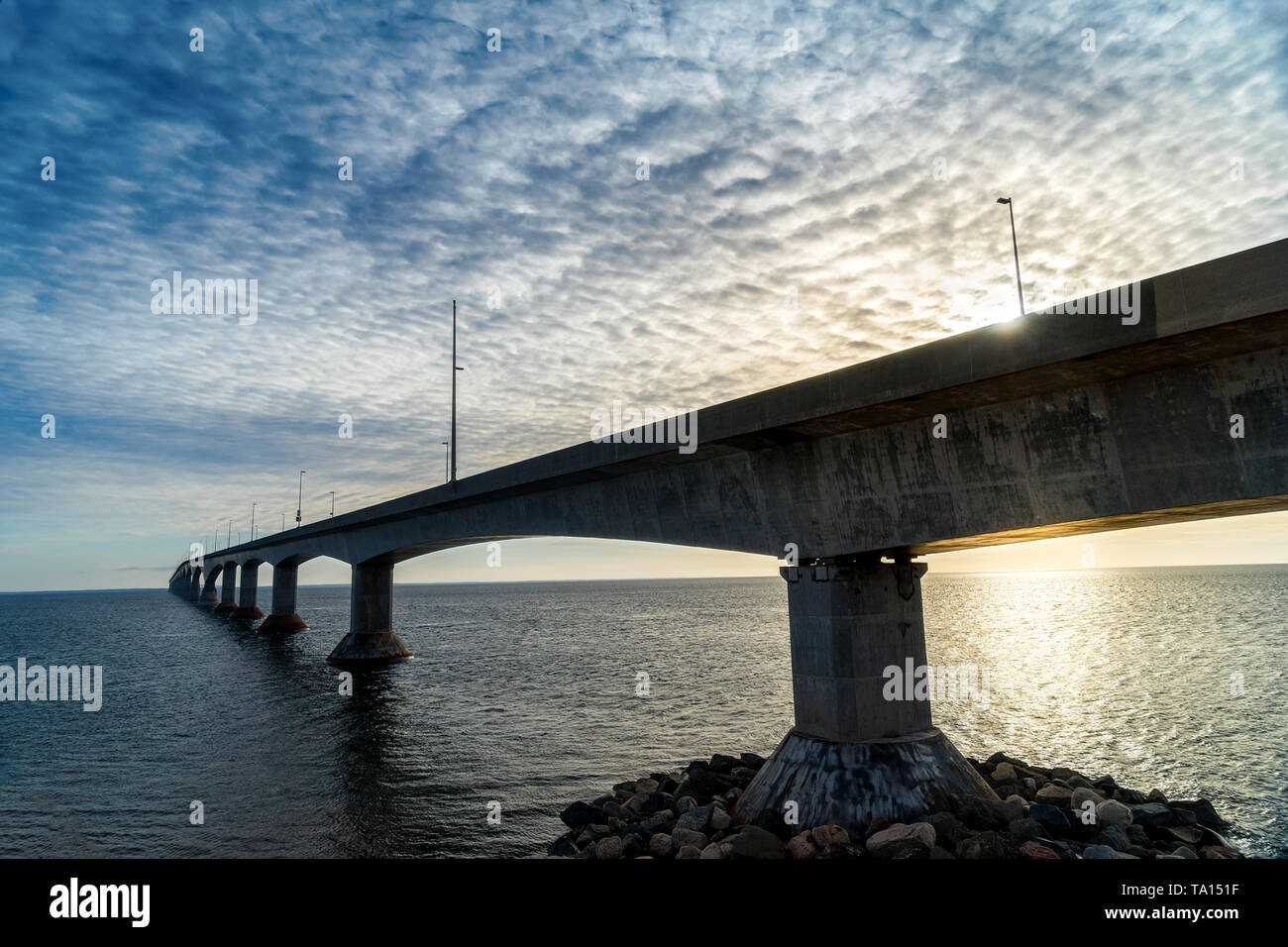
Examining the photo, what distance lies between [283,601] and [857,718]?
289 feet

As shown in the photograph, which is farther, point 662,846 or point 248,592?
point 248,592

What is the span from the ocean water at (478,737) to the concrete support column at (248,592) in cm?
→ 4669

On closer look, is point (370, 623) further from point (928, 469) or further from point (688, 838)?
point (928, 469)

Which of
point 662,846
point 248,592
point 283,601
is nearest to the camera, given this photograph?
point 662,846

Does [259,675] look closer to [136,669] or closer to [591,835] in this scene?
[136,669]

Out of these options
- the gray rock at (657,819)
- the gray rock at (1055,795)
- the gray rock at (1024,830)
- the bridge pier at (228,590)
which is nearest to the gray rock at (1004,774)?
the gray rock at (1055,795)

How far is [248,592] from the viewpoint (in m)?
108

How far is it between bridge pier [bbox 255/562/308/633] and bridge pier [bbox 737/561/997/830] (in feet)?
269

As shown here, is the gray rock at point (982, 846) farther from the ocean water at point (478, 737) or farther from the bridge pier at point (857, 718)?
the ocean water at point (478, 737)

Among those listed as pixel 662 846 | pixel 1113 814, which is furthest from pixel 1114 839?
pixel 662 846

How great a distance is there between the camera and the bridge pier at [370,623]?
51.8m

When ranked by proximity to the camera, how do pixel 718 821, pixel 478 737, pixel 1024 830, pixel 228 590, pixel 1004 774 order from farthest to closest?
1. pixel 228 590
2. pixel 478 737
3. pixel 1004 774
4. pixel 718 821
5. pixel 1024 830
